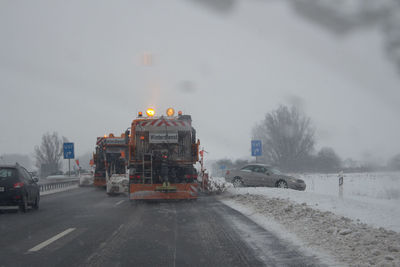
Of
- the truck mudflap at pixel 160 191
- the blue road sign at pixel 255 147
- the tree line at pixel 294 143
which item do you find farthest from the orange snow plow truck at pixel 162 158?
the tree line at pixel 294 143

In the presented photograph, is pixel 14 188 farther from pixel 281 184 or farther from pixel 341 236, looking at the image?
pixel 281 184

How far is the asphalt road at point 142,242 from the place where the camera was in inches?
243

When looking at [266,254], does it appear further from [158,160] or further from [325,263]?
[158,160]

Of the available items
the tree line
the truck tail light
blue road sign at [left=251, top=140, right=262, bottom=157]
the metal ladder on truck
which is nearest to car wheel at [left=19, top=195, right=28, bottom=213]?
the truck tail light

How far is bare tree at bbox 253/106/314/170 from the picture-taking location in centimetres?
5750

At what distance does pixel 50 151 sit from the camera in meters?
82.6

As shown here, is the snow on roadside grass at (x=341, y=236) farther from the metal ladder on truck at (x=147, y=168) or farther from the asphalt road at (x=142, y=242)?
the metal ladder on truck at (x=147, y=168)

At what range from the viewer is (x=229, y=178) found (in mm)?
24984

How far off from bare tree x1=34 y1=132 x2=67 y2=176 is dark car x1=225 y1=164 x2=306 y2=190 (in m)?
65.1

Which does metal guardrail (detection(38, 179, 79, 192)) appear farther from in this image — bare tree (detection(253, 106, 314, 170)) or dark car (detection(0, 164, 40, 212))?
bare tree (detection(253, 106, 314, 170))

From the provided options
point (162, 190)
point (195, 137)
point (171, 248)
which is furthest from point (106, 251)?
point (195, 137)

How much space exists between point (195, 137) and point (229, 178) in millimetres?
8686

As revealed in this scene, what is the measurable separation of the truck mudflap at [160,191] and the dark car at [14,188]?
3.73 meters

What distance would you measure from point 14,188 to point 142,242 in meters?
7.05
